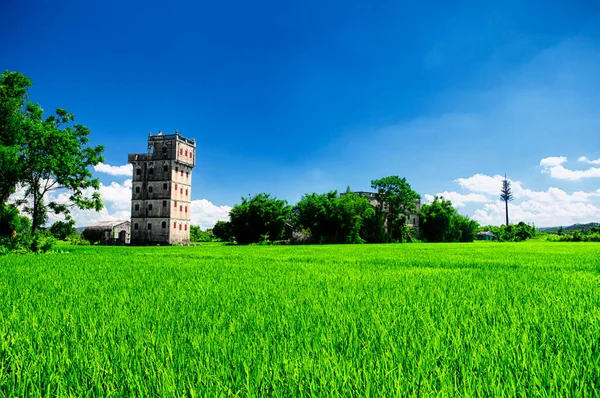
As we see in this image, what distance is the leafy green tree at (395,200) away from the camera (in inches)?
2143

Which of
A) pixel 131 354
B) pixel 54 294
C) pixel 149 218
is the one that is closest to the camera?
pixel 131 354

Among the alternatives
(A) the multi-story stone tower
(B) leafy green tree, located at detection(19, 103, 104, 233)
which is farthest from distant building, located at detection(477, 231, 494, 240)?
(B) leafy green tree, located at detection(19, 103, 104, 233)

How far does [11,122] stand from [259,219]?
33072 millimetres

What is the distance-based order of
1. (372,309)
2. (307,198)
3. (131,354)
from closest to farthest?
(131,354)
(372,309)
(307,198)

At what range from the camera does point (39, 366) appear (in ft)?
5.82

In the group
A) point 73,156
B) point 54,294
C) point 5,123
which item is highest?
point 5,123

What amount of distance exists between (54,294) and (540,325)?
4915 millimetres

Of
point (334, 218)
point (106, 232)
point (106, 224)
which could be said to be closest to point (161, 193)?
point (106, 232)

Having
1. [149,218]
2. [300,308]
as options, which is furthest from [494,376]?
[149,218]

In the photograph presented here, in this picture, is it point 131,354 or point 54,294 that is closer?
point 131,354

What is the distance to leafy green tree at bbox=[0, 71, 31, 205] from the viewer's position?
59.0ft

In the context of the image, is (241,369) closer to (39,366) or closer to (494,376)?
(39,366)

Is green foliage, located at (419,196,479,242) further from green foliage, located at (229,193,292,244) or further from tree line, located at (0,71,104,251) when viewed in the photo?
tree line, located at (0,71,104,251)

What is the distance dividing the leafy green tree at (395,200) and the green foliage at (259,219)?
48.5 feet
